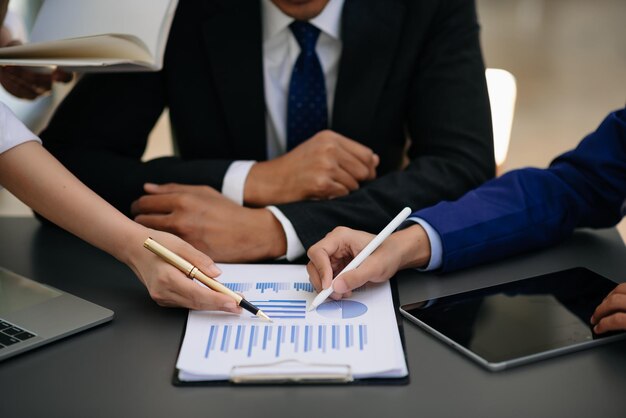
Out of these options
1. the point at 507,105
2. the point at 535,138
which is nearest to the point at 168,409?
the point at 507,105

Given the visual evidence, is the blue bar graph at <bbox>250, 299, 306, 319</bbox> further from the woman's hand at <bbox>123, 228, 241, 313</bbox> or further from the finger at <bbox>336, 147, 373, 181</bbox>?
the finger at <bbox>336, 147, 373, 181</bbox>

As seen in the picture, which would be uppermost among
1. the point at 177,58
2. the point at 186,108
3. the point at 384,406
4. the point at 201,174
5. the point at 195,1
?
the point at 195,1

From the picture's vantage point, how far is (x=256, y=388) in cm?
77

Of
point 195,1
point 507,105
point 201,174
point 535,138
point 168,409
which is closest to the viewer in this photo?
point 168,409

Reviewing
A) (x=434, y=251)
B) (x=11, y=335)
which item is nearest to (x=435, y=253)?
(x=434, y=251)

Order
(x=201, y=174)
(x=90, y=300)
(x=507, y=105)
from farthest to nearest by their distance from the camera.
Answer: (x=507, y=105)
(x=201, y=174)
(x=90, y=300)

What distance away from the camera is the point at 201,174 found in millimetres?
1348

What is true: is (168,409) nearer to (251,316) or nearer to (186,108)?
(251,316)

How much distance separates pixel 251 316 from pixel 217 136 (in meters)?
0.76

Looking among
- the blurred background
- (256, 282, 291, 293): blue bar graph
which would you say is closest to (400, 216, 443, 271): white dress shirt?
(256, 282, 291, 293): blue bar graph

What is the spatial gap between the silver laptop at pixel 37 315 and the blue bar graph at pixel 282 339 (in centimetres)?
17

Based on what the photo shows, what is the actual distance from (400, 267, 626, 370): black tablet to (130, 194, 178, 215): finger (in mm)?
463

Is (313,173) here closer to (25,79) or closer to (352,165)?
(352,165)

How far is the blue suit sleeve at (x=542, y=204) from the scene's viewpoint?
111cm
